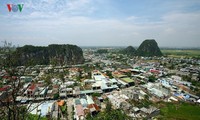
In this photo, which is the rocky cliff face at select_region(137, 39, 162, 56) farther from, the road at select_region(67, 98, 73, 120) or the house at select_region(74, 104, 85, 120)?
the house at select_region(74, 104, 85, 120)

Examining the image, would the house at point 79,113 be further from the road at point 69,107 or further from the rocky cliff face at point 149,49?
the rocky cliff face at point 149,49

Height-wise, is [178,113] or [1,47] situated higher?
[1,47]

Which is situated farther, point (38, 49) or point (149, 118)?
point (38, 49)

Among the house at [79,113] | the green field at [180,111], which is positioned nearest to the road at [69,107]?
the house at [79,113]

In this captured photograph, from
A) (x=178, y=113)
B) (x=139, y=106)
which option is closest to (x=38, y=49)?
(x=139, y=106)

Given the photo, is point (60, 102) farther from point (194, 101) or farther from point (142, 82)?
point (194, 101)
